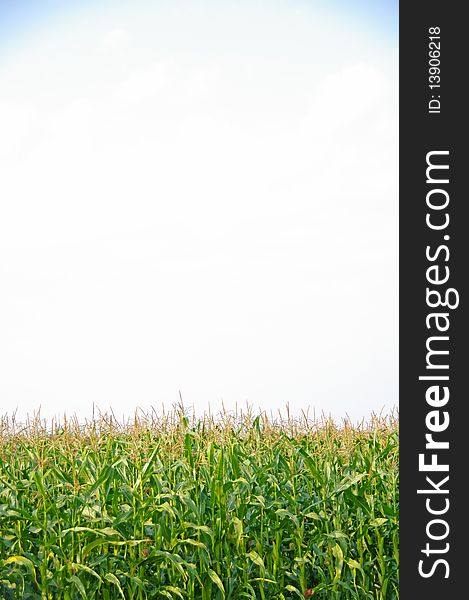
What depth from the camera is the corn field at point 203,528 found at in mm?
4727

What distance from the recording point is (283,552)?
203 inches

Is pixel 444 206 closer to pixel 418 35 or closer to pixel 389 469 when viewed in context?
pixel 418 35

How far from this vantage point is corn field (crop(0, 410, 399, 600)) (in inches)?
186

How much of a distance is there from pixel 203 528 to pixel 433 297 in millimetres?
2155

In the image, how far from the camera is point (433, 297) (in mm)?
4555

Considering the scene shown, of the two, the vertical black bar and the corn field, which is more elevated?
the vertical black bar

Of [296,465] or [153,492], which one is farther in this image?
[296,465]

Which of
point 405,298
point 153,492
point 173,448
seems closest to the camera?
point 405,298

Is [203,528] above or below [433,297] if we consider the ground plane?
below

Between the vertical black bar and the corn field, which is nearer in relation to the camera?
the vertical black bar

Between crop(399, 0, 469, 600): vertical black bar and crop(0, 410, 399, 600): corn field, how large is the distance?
0.60 metres

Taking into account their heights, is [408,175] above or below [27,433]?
above

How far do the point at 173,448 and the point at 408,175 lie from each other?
9.10 ft

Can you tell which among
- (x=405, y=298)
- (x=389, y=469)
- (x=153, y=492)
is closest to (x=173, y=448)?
(x=153, y=492)
